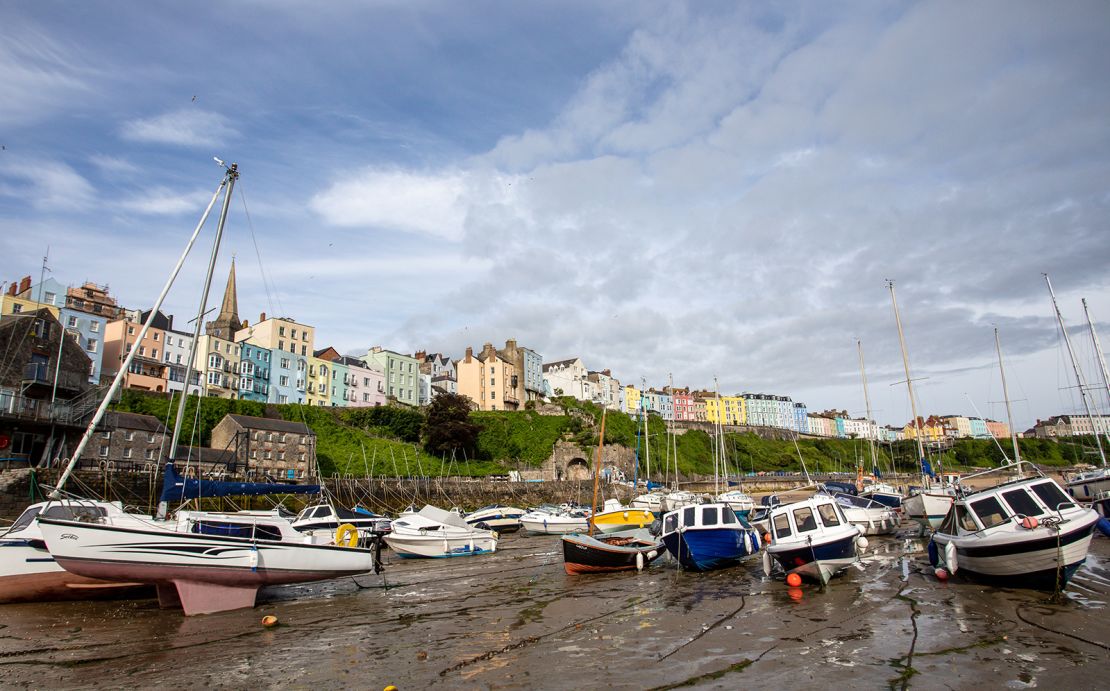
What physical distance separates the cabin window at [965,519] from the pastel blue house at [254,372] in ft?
257

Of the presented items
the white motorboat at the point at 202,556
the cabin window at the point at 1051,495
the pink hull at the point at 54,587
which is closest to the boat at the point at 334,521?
the white motorboat at the point at 202,556

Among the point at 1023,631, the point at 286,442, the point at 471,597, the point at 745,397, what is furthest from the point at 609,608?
the point at 745,397

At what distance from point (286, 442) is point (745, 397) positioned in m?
143

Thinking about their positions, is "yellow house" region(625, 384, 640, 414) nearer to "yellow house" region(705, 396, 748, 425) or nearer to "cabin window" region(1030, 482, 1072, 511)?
"yellow house" region(705, 396, 748, 425)

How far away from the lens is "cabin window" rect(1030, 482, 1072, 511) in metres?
15.5

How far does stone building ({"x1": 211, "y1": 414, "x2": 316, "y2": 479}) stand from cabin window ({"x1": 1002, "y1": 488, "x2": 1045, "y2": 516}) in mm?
58108

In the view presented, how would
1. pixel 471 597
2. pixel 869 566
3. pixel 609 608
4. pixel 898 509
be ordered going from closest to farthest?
pixel 609 608 → pixel 471 597 → pixel 869 566 → pixel 898 509

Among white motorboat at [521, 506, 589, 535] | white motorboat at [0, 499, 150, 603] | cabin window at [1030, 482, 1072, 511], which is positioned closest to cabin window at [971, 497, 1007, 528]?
cabin window at [1030, 482, 1072, 511]

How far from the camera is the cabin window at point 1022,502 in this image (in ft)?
50.9

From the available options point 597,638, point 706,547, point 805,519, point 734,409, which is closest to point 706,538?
point 706,547

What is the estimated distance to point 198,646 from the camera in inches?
496

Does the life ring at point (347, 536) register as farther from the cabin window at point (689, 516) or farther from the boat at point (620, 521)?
the boat at point (620, 521)

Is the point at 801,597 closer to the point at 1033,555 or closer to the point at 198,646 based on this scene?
the point at 1033,555

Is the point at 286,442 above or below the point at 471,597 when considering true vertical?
above
